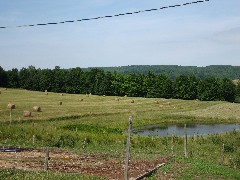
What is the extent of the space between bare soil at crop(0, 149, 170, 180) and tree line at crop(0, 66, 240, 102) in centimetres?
10559

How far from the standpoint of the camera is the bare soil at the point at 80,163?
2049 centimetres

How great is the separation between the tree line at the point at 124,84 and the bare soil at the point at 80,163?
10559 centimetres

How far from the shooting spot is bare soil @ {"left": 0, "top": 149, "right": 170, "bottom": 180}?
807 inches

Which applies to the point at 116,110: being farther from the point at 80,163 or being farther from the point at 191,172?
the point at 191,172

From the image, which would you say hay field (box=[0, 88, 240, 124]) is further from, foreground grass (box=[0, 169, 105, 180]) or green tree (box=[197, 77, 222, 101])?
foreground grass (box=[0, 169, 105, 180])

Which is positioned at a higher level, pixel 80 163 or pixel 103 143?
pixel 80 163

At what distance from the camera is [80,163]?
75.5 ft

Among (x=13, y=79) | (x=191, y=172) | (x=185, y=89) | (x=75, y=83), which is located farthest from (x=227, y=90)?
(x=191, y=172)

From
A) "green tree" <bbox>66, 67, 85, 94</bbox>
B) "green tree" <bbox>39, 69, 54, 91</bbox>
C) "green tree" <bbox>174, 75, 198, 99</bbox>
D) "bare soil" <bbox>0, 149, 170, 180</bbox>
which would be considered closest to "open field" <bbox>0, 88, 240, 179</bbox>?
"bare soil" <bbox>0, 149, 170, 180</bbox>

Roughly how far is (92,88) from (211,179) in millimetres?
120203

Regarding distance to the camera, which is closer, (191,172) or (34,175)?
(34,175)

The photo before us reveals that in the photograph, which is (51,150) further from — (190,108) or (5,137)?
(190,108)

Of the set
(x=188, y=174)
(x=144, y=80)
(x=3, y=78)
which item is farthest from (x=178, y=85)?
(x=188, y=174)

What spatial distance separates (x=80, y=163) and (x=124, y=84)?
370 feet
